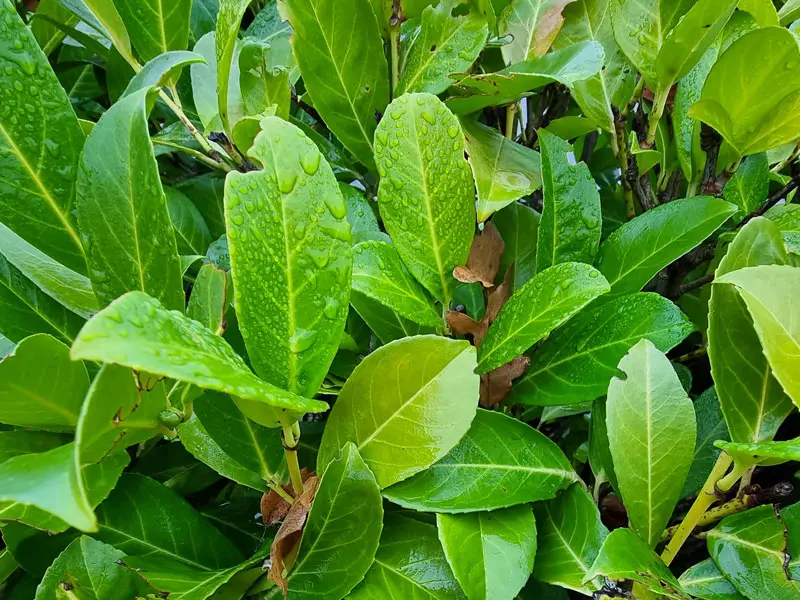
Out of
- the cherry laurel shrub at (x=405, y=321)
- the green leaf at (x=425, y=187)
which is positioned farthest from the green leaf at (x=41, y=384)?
the green leaf at (x=425, y=187)

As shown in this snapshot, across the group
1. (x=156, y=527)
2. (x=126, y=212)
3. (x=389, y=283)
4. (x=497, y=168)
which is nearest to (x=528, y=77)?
(x=497, y=168)

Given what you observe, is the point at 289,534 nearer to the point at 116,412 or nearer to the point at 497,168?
the point at 116,412

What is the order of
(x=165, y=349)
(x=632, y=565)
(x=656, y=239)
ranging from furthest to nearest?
1. (x=656, y=239)
2. (x=632, y=565)
3. (x=165, y=349)

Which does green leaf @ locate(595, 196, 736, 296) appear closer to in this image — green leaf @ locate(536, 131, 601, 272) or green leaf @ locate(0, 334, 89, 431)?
green leaf @ locate(536, 131, 601, 272)

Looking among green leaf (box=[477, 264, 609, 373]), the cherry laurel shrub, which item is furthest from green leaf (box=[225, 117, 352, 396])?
green leaf (box=[477, 264, 609, 373])

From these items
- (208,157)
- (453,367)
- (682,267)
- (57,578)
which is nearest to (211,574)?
(57,578)

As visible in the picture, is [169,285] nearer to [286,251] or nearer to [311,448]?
[286,251]
